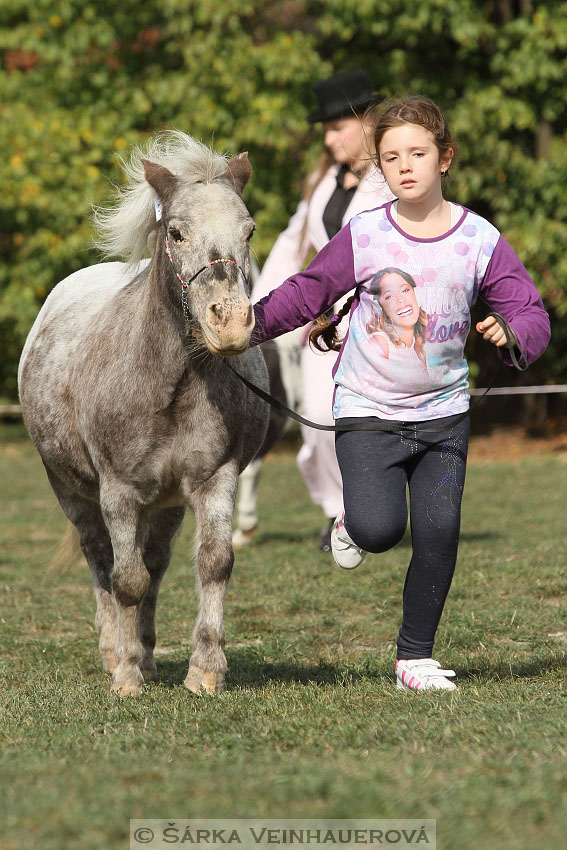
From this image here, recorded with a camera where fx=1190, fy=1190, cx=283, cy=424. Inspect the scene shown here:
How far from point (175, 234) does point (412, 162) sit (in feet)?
3.02

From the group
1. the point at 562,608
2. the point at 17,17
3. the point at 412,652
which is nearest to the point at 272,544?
the point at 562,608

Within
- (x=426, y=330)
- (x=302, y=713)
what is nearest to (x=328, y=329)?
(x=426, y=330)

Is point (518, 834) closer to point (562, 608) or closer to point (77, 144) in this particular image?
point (562, 608)

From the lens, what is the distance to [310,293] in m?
4.52

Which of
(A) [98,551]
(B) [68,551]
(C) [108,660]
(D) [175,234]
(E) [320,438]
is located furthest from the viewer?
(E) [320,438]

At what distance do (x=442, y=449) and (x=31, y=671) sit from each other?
2.29m

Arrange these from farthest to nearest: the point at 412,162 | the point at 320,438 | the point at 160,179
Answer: the point at 320,438 < the point at 160,179 < the point at 412,162

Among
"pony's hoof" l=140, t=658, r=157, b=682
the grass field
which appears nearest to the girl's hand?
the grass field

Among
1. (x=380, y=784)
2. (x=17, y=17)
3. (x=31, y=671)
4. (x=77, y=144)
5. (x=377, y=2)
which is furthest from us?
(x=17, y=17)

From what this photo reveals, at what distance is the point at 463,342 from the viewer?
4453 mm

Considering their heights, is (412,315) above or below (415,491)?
above

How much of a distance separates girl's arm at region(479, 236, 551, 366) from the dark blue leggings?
1.41 feet

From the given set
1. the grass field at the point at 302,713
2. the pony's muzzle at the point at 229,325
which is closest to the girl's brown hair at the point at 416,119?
the pony's muzzle at the point at 229,325

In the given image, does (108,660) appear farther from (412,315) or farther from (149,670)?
(412,315)
